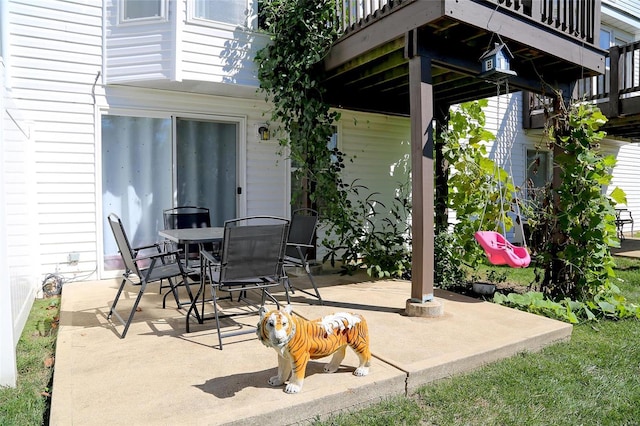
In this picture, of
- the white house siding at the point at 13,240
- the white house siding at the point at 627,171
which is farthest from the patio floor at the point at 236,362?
the white house siding at the point at 627,171

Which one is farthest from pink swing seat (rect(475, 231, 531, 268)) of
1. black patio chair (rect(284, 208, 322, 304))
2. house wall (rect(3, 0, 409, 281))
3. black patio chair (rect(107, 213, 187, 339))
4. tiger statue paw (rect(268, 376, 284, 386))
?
house wall (rect(3, 0, 409, 281))

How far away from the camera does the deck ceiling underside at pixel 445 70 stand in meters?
3.83

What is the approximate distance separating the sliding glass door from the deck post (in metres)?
2.95

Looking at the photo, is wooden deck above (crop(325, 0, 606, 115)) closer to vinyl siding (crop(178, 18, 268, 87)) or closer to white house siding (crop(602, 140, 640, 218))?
vinyl siding (crop(178, 18, 268, 87))

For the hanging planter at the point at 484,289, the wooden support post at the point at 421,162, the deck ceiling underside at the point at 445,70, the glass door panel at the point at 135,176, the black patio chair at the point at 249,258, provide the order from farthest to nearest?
the glass door panel at the point at 135,176, the hanging planter at the point at 484,289, the deck ceiling underside at the point at 445,70, the wooden support post at the point at 421,162, the black patio chair at the point at 249,258

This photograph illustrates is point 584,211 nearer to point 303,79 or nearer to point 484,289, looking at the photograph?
point 484,289

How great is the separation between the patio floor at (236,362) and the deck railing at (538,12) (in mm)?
2669

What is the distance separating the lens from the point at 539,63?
4.64 metres

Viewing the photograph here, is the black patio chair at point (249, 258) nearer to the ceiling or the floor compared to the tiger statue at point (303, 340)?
nearer to the ceiling

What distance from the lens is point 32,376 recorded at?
8.75ft

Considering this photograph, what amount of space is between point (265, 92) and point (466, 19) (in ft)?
9.45

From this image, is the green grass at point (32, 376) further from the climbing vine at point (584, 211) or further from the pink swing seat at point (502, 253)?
the climbing vine at point (584, 211)

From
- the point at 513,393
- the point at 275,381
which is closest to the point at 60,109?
the point at 275,381

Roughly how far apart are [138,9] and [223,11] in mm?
968
